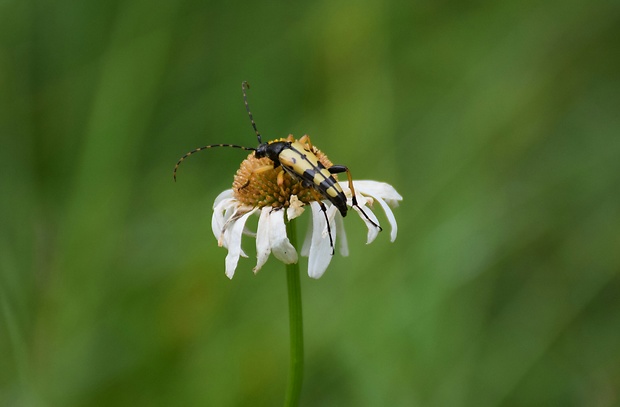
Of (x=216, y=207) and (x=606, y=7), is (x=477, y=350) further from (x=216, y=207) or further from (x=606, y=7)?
(x=606, y=7)

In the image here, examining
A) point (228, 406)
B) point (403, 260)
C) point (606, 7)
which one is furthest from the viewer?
point (606, 7)

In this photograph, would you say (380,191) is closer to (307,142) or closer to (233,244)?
(307,142)

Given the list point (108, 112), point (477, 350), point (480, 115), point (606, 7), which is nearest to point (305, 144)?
point (477, 350)

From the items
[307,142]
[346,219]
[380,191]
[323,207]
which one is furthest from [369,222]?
[346,219]

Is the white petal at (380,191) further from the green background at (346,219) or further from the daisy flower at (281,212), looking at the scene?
the green background at (346,219)

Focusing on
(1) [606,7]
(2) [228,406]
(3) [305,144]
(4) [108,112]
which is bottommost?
(2) [228,406]

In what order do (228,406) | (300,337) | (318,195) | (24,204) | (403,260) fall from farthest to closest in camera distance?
(24,204), (403,260), (228,406), (318,195), (300,337)
